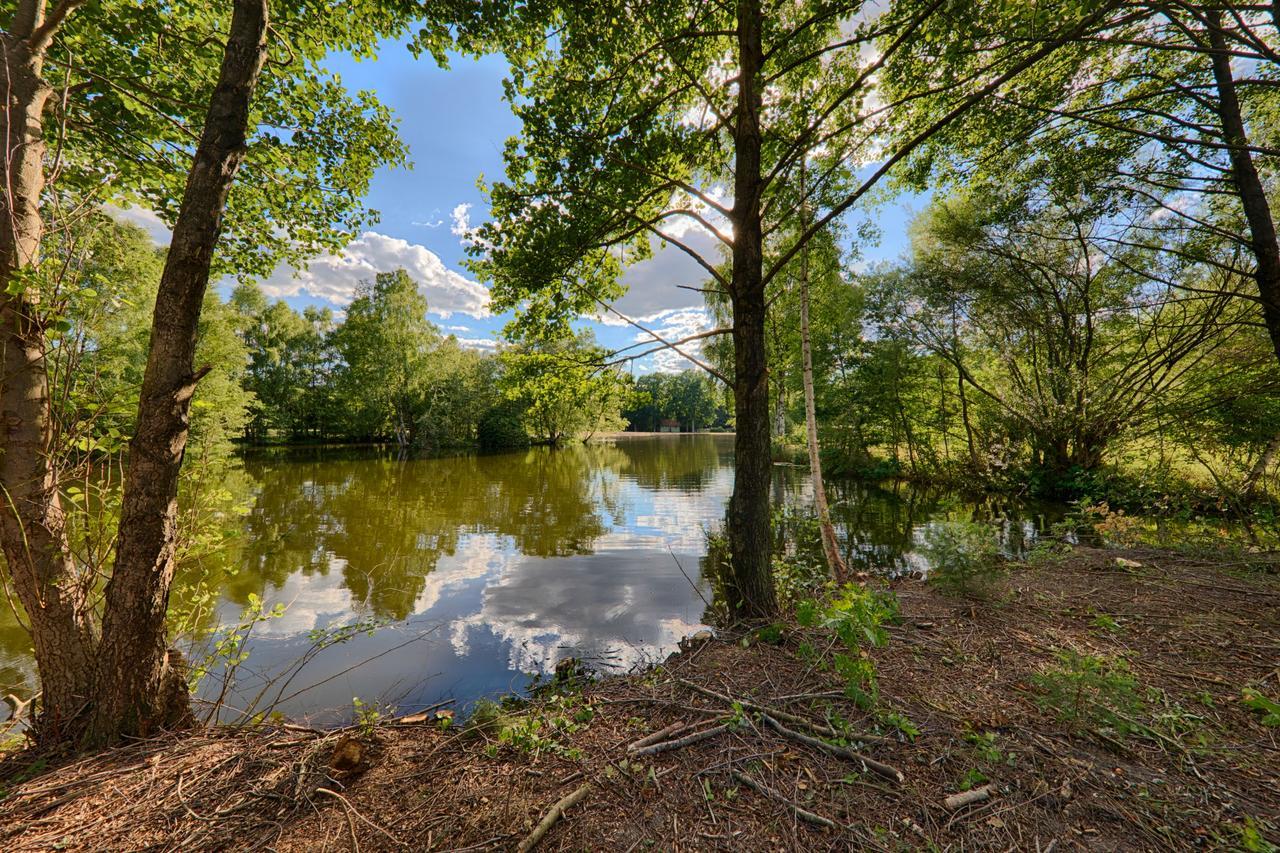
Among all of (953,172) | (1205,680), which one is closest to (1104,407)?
(953,172)

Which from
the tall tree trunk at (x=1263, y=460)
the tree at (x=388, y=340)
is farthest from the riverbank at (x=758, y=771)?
the tree at (x=388, y=340)

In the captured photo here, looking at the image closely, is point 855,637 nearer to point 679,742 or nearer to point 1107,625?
point 679,742

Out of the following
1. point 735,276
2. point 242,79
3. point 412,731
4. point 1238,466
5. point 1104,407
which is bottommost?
point 412,731

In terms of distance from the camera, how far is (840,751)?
2209 mm

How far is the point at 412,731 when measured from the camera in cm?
269

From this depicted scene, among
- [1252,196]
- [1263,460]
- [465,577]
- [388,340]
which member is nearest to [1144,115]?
[1252,196]

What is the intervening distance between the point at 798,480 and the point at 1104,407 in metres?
10.1

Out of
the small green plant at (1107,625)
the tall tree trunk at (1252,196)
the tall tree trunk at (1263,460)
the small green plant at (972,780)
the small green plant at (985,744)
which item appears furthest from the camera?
the tall tree trunk at (1263,460)

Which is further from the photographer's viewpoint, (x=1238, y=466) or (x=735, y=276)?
(x=1238, y=466)

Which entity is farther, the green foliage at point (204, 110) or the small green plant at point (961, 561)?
the small green plant at point (961, 561)

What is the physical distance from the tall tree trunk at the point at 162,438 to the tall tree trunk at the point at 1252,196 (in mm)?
8864

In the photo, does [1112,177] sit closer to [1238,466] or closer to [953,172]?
[953,172]

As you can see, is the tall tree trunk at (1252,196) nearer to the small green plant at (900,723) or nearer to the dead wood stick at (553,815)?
the small green plant at (900,723)

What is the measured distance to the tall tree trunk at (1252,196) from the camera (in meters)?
4.48
